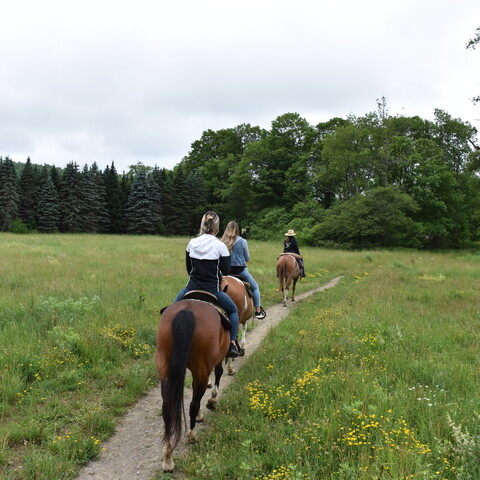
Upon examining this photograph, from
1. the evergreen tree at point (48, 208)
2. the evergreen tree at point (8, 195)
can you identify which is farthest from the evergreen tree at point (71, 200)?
the evergreen tree at point (8, 195)

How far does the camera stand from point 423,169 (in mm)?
44969

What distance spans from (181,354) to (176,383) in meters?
0.32

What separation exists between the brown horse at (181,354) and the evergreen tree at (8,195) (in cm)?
6111

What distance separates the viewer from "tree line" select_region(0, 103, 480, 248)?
1683 inches

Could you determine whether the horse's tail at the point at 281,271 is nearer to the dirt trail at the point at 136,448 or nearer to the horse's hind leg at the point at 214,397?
the dirt trail at the point at 136,448

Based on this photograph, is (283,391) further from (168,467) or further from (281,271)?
(281,271)

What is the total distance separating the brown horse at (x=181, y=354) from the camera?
147 inches

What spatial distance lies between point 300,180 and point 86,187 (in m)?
36.2

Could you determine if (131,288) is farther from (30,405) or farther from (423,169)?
(423,169)

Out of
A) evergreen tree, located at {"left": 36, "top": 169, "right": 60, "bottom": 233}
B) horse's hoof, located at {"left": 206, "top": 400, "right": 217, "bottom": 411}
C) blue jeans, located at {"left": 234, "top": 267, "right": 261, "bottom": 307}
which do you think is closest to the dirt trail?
horse's hoof, located at {"left": 206, "top": 400, "right": 217, "bottom": 411}

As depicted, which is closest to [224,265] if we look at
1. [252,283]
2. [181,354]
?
[181,354]

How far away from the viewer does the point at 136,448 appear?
163 inches

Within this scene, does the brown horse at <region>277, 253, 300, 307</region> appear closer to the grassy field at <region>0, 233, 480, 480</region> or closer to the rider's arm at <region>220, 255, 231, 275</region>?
the grassy field at <region>0, 233, 480, 480</region>

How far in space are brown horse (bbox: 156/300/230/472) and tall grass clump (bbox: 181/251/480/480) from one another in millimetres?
422
